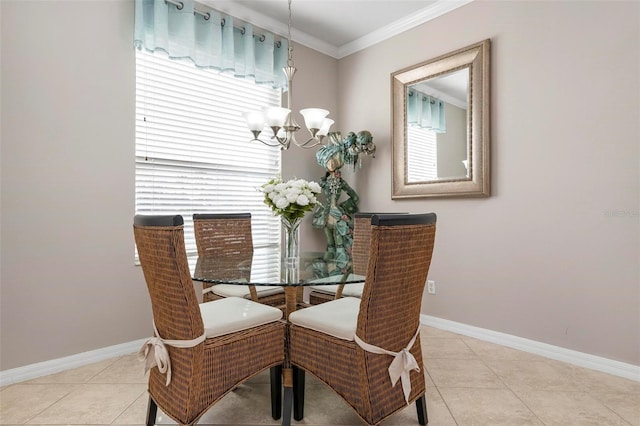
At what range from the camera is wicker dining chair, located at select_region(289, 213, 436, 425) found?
1360 mm

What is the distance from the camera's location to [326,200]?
12.4 ft

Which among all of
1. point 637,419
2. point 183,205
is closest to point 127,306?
point 183,205

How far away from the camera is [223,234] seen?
2.63 meters

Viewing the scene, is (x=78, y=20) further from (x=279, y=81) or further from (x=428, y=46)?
(x=428, y=46)

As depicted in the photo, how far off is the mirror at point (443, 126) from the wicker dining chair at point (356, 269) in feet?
3.01

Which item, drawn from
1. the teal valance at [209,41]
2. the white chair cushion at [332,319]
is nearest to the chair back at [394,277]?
the white chair cushion at [332,319]

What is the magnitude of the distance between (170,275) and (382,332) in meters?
0.85

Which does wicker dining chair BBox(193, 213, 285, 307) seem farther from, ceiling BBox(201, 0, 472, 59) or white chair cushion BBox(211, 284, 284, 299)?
ceiling BBox(201, 0, 472, 59)

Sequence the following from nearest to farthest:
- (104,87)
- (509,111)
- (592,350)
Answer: (592,350)
(104,87)
(509,111)

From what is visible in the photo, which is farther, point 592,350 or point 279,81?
point 279,81

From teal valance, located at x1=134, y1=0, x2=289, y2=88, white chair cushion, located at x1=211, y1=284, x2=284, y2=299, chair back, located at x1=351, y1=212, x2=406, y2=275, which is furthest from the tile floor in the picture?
teal valance, located at x1=134, y1=0, x2=289, y2=88

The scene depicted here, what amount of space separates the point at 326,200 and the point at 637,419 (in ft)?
9.02

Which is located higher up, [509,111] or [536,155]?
[509,111]

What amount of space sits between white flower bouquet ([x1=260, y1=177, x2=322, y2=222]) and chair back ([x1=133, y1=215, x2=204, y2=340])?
2.20ft
